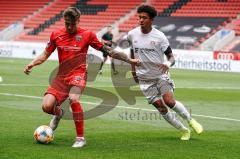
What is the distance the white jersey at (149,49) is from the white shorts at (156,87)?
0.29ft

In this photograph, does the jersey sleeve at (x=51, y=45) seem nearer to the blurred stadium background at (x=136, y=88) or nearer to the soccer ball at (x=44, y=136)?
the soccer ball at (x=44, y=136)

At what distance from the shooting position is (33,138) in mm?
10453

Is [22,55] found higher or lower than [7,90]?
lower

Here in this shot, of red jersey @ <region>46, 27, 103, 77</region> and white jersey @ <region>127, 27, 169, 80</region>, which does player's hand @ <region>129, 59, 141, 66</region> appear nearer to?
red jersey @ <region>46, 27, 103, 77</region>

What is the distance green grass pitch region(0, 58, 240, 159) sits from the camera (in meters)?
9.24

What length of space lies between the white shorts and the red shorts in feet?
4.40

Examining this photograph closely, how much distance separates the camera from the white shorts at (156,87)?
1087cm

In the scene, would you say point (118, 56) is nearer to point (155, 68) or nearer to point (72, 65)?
point (72, 65)

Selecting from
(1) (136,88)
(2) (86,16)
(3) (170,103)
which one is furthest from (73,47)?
(2) (86,16)

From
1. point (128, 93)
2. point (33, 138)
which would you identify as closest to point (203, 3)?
point (128, 93)

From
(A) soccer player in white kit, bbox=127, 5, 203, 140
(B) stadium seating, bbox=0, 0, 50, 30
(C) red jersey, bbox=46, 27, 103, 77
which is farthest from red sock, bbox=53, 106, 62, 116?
(B) stadium seating, bbox=0, 0, 50, 30

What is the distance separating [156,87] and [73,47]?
178cm

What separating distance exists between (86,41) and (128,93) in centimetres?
1051

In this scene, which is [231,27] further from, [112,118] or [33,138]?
[33,138]
